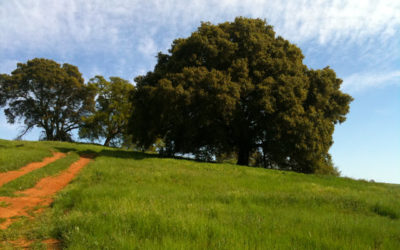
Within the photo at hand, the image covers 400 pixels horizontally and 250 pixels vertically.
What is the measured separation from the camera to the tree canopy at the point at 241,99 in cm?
2186

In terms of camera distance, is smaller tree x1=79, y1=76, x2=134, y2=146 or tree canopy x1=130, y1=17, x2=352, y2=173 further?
smaller tree x1=79, y1=76, x2=134, y2=146

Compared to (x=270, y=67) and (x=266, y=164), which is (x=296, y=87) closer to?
(x=270, y=67)

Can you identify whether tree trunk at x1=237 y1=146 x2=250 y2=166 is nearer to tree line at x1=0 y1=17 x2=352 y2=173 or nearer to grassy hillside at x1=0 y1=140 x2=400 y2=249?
tree line at x1=0 y1=17 x2=352 y2=173

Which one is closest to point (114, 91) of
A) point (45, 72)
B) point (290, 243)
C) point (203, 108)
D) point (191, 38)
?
point (45, 72)

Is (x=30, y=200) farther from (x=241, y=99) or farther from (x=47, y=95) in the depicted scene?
(x=47, y=95)

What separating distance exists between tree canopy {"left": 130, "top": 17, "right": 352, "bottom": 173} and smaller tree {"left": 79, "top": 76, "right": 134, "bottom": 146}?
18.8 m

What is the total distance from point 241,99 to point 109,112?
1113 inches

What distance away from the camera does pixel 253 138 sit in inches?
1058

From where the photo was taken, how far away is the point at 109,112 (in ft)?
146

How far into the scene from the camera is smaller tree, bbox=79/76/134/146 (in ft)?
145

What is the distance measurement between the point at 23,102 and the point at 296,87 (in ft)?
147

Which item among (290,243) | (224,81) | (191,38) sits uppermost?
(191,38)

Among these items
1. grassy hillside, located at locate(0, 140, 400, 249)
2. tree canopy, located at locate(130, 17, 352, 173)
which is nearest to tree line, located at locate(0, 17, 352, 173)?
tree canopy, located at locate(130, 17, 352, 173)

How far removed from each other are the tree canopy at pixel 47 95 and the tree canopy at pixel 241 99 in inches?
953
